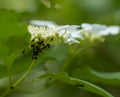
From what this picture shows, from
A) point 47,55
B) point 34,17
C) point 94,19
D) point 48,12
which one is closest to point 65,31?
point 47,55

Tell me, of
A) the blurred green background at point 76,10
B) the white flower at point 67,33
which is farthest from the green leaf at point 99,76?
the blurred green background at point 76,10

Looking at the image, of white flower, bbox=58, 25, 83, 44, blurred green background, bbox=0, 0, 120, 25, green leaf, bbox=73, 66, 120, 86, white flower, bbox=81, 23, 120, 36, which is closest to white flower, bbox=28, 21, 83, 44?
white flower, bbox=58, 25, 83, 44

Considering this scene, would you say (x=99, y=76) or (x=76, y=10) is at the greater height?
(x=76, y=10)

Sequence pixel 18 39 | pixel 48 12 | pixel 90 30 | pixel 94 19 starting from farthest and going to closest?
pixel 94 19, pixel 48 12, pixel 90 30, pixel 18 39

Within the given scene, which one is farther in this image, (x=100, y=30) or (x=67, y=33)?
(x=100, y=30)

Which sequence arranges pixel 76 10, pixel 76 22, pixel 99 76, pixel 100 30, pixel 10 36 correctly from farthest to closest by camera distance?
pixel 76 10, pixel 76 22, pixel 100 30, pixel 99 76, pixel 10 36

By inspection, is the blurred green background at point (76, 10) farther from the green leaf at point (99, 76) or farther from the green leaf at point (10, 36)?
the green leaf at point (10, 36)

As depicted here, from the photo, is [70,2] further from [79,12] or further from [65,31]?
[65,31]

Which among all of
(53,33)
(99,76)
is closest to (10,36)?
(53,33)

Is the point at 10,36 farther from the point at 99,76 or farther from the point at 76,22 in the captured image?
the point at 76,22
